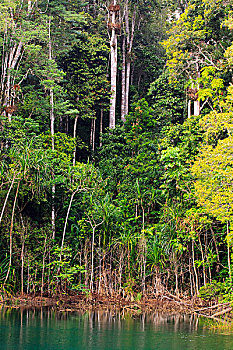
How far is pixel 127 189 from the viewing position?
12492 millimetres

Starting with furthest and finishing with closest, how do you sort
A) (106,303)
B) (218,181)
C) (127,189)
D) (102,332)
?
(127,189) < (106,303) < (218,181) < (102,332)

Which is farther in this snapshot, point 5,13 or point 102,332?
point 5,13

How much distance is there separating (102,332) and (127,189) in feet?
19.0

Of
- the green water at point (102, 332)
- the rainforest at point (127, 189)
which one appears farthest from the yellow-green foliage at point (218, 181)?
the green water at point (102, 332)

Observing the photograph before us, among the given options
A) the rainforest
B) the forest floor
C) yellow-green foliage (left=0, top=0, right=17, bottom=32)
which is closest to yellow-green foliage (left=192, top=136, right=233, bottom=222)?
the rainforest

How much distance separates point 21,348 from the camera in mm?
5805

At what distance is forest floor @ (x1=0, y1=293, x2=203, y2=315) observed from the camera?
9336 mm

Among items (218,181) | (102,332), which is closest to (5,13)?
(218,181)

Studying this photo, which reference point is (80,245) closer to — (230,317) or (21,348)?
(230,317)

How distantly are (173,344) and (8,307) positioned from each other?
13.5ft

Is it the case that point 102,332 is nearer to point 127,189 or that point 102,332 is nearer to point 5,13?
point 127,189

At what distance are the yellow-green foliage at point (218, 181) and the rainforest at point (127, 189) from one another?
3 centimetres

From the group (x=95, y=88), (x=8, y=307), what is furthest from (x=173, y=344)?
(x=95, y=88)

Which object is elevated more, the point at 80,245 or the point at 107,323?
the point at 80,245
